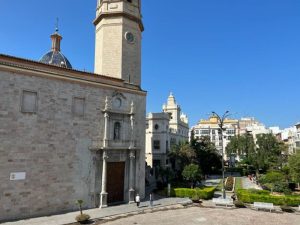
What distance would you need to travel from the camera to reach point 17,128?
2086cm

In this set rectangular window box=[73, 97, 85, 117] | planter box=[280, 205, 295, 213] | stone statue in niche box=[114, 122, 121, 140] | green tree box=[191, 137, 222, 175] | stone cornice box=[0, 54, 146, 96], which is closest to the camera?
stone cornice box=[0, 54, 146, 96]

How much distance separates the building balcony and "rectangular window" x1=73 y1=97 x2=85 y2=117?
290 centimetres

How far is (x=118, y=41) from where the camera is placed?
2936cm

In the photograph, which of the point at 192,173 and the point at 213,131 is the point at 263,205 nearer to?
the point at 192,173

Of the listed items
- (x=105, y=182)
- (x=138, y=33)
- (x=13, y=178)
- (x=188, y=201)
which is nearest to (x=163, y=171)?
(x=188, y=201)

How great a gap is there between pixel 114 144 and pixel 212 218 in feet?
35.3

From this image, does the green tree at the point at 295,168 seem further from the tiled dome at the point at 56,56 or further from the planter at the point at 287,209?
the tiled dome at the point at 56,56

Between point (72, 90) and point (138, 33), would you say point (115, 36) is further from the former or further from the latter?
point (72, 90)

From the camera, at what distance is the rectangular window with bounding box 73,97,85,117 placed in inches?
956

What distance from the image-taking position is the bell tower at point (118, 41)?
29297 millimetres

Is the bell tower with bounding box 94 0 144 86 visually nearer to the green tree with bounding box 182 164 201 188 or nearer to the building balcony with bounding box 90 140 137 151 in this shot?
the building balcony with bounding box 90 140 137 151

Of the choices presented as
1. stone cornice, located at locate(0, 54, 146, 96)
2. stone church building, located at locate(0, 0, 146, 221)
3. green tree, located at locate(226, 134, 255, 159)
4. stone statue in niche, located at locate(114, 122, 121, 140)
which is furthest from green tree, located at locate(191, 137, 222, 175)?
stone statue in niche, located at locate(114, 122, 121, 140)

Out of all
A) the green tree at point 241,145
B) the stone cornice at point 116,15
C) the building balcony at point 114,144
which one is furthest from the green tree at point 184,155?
the green tree at point 241,145

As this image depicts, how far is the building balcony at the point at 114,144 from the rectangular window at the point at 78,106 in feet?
9.52
